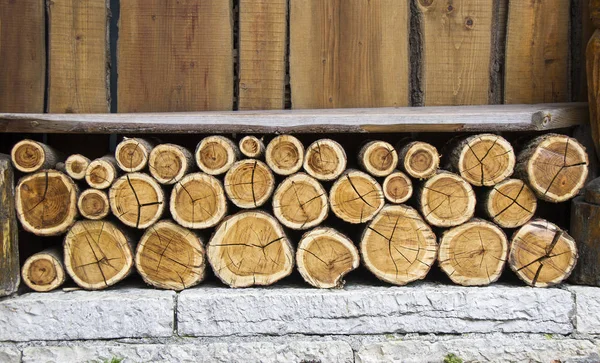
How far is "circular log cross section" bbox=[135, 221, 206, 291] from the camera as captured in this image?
2732 millimetres

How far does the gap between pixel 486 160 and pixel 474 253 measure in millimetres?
459

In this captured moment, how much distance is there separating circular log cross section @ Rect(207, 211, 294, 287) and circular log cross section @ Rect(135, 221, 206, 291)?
0.26 ft

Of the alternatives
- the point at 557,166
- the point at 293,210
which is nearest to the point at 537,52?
the point at 557,166

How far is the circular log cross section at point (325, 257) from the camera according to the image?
8.86 feet

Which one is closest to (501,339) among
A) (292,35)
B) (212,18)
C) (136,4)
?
(292,35)

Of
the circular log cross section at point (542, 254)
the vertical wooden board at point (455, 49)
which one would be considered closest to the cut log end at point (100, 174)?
the vertical wooden board at point (455, 49)

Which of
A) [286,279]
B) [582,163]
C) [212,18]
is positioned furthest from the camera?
[212,18]

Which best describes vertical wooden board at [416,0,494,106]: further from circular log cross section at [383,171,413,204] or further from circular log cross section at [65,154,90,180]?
circular log cross section at [65,154,90,180]

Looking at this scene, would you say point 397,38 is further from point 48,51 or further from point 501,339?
point 48,51

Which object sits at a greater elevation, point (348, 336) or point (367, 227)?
point (367, 227)

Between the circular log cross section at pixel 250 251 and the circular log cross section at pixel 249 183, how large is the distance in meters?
0.07

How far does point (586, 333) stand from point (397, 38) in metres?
1.81

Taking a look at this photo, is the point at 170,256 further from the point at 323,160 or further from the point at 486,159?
the point at 486,159

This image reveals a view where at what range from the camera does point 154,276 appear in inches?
109
